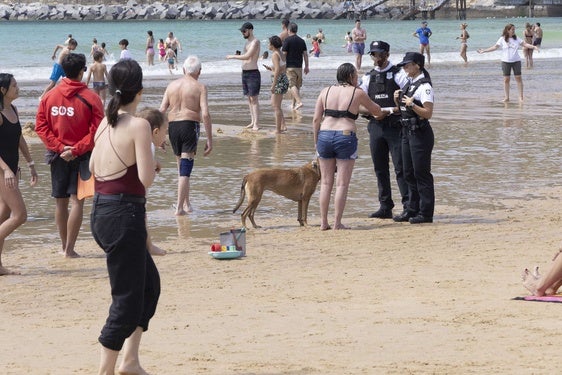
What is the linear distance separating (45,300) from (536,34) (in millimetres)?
43157

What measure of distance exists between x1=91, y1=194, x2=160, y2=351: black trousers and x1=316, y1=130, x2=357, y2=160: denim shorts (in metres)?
5.21

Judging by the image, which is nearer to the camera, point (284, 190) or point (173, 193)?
point (284, 190)

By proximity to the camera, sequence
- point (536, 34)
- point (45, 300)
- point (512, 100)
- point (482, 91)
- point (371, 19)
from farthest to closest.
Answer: point (371, 19), point (536, 34), point (482, 91), point (512, 100), point (45, 300)

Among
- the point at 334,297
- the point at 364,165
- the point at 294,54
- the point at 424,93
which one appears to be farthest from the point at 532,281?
the point at 294,54

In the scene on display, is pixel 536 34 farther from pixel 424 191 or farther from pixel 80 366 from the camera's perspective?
pixel 80 366

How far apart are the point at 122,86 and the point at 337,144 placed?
5.23 meters

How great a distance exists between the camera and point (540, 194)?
1307cm

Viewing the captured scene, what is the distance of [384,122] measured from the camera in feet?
38.4

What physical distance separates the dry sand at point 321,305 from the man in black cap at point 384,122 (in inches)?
17.5

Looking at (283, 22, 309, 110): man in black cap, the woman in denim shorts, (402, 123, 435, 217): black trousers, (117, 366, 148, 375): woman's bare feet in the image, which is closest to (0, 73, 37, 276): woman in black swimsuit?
the woman in denim shorts

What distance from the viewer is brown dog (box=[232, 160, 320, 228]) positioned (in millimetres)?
11211

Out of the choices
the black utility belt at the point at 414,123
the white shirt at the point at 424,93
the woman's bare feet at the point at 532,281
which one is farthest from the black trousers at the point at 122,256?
the black utility belt at the point at 414,123

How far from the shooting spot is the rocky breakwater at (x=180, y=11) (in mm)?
121312

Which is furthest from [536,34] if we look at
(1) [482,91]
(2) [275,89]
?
(2) [275,89]
